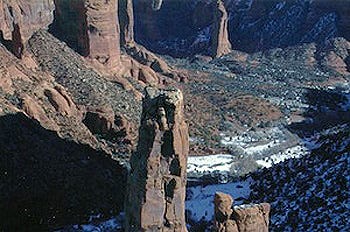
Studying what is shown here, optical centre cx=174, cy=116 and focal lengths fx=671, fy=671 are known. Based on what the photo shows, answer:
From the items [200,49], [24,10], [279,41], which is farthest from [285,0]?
[24,10]

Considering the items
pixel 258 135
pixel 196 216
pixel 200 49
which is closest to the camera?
pixel 196 216

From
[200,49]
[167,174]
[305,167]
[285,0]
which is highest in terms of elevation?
[167,174]

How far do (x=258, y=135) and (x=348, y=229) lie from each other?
3045 cm

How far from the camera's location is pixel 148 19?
10250 cm

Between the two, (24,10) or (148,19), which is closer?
(24,10)

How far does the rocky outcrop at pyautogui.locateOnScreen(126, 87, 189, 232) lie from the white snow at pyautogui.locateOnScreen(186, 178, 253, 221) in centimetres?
1074

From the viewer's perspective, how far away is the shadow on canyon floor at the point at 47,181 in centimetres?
3184

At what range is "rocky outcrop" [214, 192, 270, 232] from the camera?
22.0 metres

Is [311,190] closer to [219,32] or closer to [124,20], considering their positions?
[124,20]

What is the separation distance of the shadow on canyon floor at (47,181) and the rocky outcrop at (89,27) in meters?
21.3

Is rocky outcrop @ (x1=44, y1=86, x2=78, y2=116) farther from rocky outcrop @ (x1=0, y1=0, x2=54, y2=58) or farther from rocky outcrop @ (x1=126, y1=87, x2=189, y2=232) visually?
rocky outcrop @ (x1=126, y1=87, x2=189, y2=232)

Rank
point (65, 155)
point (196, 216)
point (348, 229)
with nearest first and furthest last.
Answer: point (348, 229) < point (196, 216) < point (65, 155)

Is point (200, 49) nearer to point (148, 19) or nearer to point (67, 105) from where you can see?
point (148, 19)

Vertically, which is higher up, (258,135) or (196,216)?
(196,216)
